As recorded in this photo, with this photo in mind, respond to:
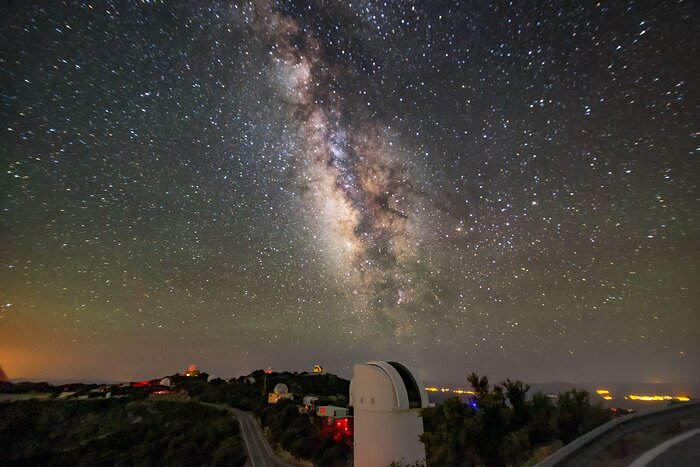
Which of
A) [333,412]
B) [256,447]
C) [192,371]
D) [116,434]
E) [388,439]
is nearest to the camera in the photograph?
[388,439]

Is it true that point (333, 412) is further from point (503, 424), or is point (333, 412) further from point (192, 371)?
point (192, 371)

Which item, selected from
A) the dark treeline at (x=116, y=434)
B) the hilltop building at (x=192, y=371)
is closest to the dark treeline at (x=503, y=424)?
the dark treeline at (x=116, y=434)

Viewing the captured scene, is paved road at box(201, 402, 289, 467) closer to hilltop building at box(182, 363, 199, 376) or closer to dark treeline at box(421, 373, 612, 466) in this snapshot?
dark treeline at box(421, 373, 612, 466)

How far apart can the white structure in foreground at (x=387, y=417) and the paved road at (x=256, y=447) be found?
1071 centimetres

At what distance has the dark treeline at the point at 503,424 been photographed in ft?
47.0

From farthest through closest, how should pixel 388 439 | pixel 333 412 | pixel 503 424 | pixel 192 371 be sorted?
pixel 192 371 → pixel 333 412 → pixel 388 439 → pixel 503 424

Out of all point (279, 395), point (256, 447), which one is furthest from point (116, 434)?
point (256, 447)

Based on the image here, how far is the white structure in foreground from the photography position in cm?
1845

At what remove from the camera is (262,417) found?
142 ft

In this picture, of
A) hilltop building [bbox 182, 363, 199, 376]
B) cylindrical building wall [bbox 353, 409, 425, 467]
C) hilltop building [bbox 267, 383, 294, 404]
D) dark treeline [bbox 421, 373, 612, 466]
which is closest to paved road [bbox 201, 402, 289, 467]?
hilltop building [bbox 267, 383, 294, 404]

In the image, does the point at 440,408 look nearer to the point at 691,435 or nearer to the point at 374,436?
the point at 374,436

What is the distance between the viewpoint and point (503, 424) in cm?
1586

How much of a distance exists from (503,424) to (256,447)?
80.6ft

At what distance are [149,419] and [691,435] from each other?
206 ft
